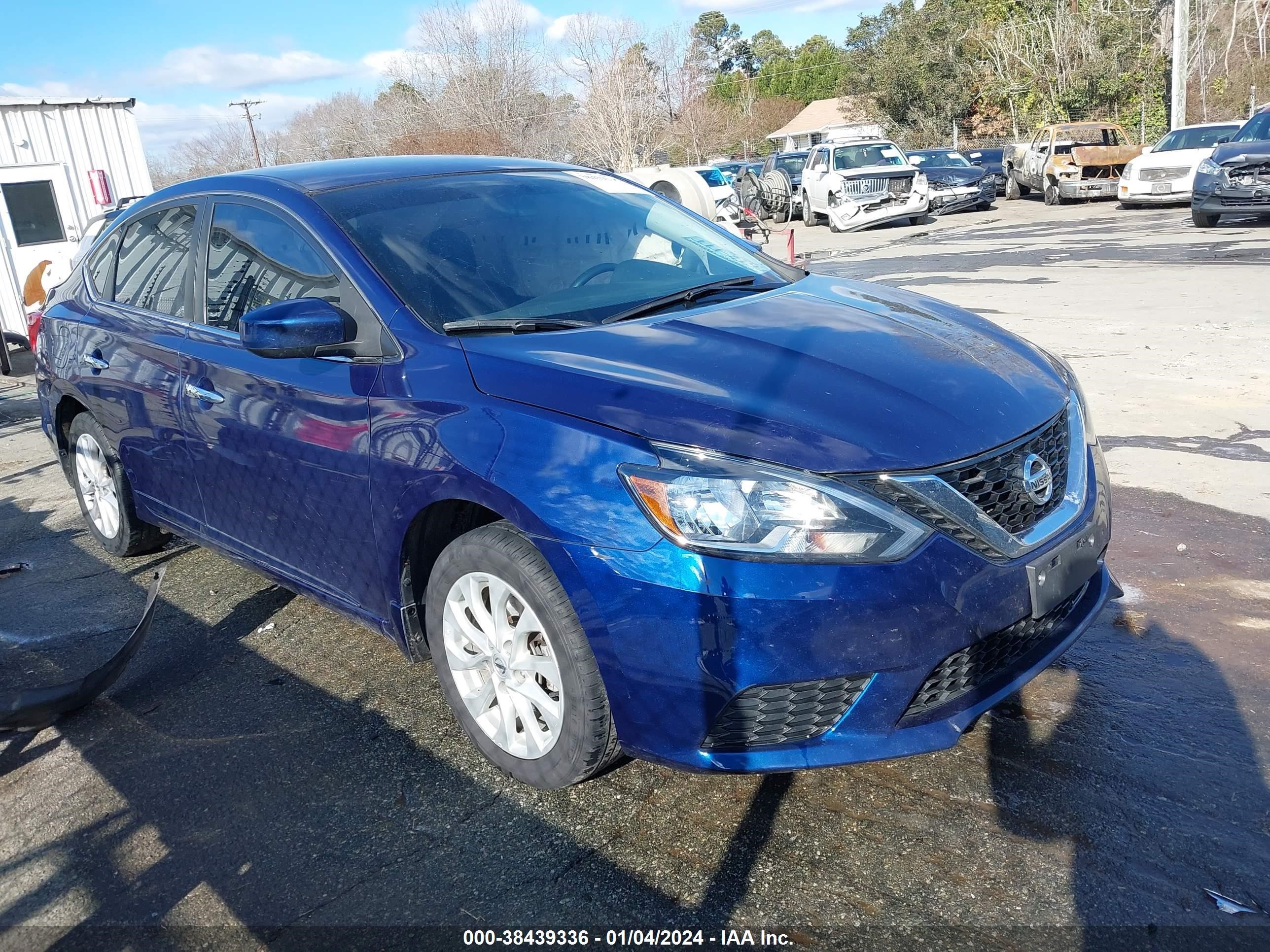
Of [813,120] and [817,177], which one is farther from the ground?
[813,120]

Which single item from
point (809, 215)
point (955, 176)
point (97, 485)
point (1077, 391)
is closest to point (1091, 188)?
point (955, 176)

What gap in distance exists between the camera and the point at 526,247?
11.5 ft

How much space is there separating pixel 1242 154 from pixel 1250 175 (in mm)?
333

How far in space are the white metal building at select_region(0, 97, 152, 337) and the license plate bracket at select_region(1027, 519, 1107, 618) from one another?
519 inches

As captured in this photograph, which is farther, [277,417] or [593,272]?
[593,272]

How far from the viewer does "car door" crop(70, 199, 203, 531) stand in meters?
4.02

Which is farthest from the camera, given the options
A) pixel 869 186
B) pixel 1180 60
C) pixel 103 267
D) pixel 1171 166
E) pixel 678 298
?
pixel 1180 60

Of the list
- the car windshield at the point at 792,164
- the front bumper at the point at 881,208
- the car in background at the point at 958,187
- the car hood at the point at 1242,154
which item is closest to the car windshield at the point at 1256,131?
the car hood at the point at 1242,154

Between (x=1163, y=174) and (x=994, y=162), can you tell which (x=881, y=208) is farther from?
(x=994, y=162)

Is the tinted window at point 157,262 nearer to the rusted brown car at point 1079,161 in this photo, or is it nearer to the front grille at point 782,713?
the front grille at point 782,713

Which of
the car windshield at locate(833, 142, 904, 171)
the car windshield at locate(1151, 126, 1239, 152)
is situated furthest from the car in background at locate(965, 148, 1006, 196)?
the car windshield at locate(1151, 126, 1239, 152)

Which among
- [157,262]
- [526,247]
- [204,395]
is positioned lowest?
[204,395]

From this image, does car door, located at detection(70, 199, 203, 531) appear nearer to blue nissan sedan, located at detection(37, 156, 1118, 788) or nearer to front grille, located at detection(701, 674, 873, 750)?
blue nissan sedan, located at detection(37, 156, 1118, 788)

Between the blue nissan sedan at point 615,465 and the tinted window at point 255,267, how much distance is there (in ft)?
0.05
